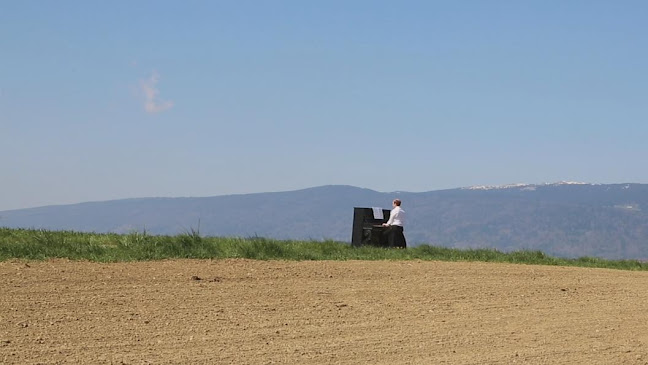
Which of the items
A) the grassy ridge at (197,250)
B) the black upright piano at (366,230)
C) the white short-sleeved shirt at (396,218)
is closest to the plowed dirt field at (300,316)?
the grassy ridge at (197,250)

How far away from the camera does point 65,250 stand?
1464 cm

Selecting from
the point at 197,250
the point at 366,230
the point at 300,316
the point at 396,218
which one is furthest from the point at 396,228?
the point at 300,316

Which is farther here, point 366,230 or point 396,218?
point 366,230

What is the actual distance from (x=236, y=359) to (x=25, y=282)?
392 centimetres

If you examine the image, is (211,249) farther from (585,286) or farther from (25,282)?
(585,286)

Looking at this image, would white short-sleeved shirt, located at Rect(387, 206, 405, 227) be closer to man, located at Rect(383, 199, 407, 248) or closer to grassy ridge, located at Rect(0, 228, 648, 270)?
man, located at Rect(383, 199, 407, 248)

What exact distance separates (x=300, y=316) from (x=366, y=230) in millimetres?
9981

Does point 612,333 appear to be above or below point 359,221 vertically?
below

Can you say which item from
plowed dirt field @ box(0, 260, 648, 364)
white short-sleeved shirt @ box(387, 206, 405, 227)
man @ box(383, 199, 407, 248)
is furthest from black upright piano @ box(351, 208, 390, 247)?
plowed dirt field @ box(0, 260, 648, 364)

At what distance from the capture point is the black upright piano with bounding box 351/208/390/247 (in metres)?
20.9

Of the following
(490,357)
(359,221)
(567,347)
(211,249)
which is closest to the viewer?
(490,357)

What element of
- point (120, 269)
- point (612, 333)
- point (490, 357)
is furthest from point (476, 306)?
point (120, 269)

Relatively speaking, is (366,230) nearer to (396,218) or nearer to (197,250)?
(396,218)

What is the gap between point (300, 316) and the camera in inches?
436
